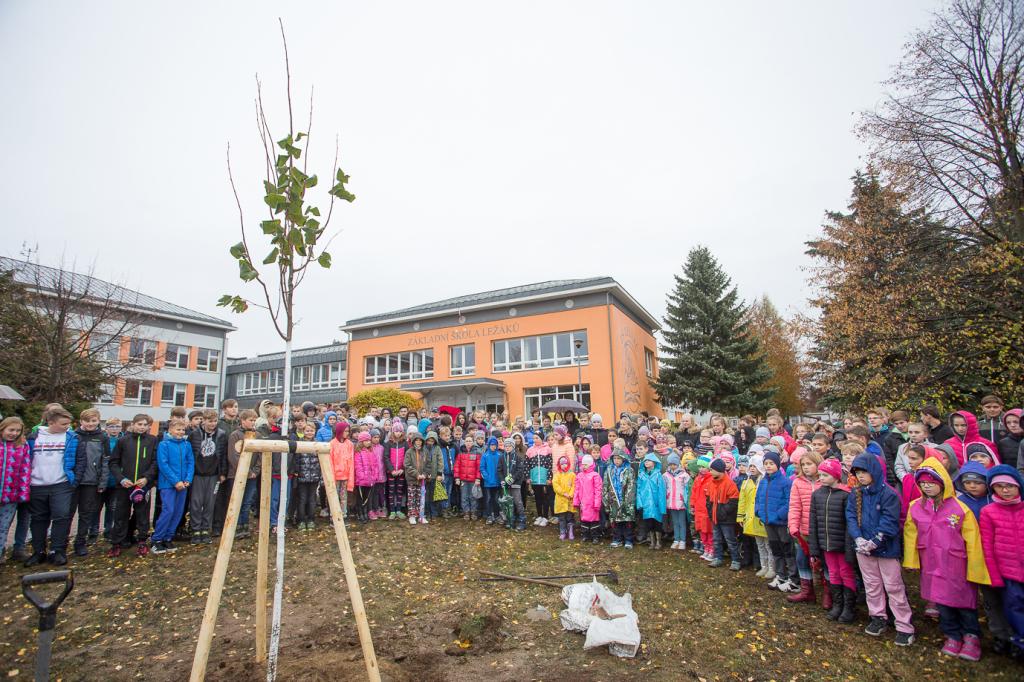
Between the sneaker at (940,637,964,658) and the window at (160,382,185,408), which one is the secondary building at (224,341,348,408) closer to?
the window at (160,382,185,408)

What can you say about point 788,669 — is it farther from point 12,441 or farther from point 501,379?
point 501,379

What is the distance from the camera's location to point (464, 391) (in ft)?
106

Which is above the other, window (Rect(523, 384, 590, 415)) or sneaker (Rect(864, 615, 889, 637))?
window (Rect(523, 384, 590, 415))

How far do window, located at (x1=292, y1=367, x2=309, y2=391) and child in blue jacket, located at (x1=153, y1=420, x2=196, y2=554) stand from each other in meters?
37.9

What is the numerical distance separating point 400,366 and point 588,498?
28606mm

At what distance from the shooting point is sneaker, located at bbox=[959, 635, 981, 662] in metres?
4.55

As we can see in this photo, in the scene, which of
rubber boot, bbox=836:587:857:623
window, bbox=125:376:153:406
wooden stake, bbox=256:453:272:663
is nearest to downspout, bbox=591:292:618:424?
rubber boot, bbox=836:587:857:623

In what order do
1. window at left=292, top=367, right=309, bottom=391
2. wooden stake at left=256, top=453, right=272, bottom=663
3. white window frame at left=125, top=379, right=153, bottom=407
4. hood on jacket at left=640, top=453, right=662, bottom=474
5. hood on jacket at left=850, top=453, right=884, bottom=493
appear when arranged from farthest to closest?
window at left=292, top=367, right=309, bottom=391 → white window frame at left=125, top=379, right=153, bottom=407 → hood on jacket at left=640, top=453, right=662, bottom=474 → hood on jacket at left=850, top=453, right=884, bottom=493 → wooden stake at left=256, top=453, right=272, bottom=663

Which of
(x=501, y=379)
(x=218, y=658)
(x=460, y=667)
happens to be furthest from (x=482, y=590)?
(x=501, y=379)

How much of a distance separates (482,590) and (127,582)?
4.44 meters

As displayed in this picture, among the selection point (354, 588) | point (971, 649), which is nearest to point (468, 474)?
point (354, 588)

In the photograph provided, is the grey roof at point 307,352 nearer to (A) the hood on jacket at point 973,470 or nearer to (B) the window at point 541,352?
(B) the window at point 541,352

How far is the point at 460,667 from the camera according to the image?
14.4ft

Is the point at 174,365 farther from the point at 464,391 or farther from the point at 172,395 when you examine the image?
the point at 464,391
